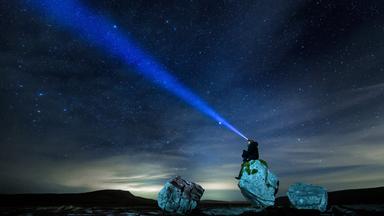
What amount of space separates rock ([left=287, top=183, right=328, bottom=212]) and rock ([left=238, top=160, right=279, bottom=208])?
1.15 metres

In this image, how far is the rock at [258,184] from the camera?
18.6m

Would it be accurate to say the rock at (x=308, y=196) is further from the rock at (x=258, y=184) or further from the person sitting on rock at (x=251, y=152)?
the person sitting on rock at (x=251, y=152)

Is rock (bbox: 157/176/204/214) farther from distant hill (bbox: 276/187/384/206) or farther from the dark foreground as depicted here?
distant hill (bbox: 276/187/384/206)

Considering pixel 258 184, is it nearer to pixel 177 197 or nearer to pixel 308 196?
pixel 308 196

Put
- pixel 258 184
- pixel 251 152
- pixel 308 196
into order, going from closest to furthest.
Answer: pixel 308 196
pixel 258 184
pixel 251 152

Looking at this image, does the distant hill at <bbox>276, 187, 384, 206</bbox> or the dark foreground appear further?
the distant hill at <bbox>276, 187, 384, 206</bbox>

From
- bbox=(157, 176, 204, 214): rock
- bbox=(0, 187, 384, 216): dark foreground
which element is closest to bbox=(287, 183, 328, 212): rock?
bbox=(0, 187, 384, 216): dark foreground

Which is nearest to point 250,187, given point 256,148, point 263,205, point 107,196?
point 263,205

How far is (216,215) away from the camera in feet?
49.8

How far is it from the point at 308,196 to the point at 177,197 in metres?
7.90

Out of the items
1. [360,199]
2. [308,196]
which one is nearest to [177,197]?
[308,196]

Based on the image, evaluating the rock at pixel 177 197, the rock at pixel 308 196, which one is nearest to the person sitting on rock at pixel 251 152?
the rock at pixel 308 196

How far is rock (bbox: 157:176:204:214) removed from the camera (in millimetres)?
17594

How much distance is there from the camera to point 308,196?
703 inches
